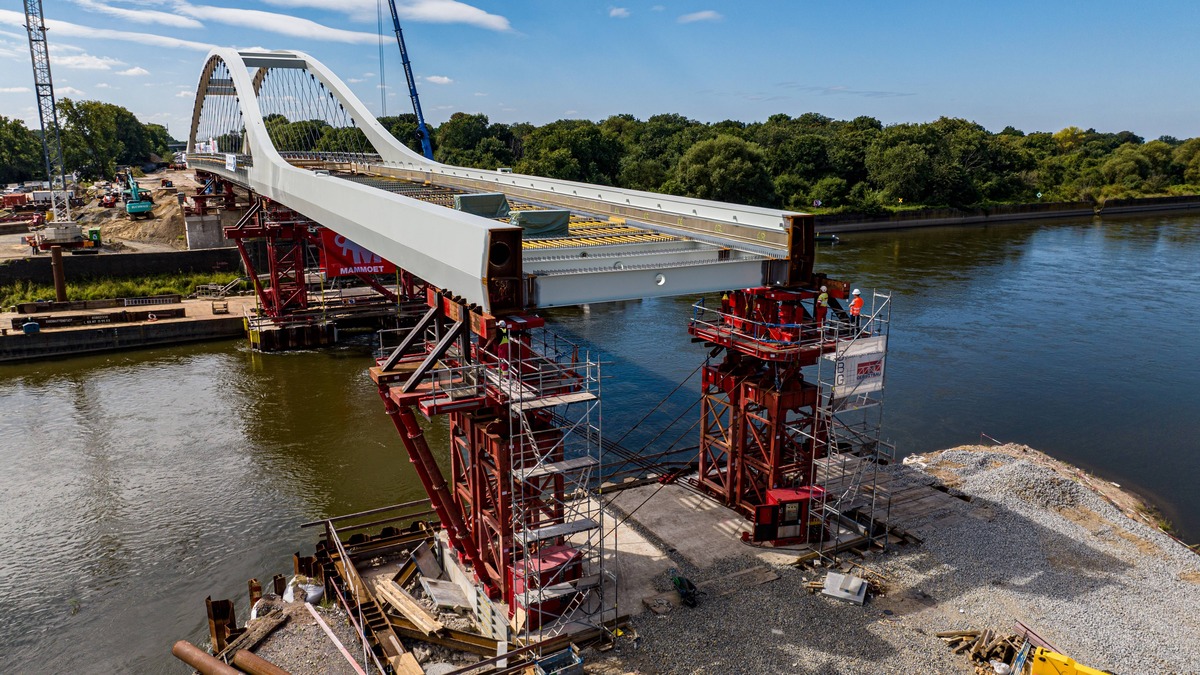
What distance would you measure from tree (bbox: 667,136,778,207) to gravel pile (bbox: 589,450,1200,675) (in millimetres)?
66430

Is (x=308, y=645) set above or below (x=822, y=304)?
below

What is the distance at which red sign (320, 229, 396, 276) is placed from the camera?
41.5 meters

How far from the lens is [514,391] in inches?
583

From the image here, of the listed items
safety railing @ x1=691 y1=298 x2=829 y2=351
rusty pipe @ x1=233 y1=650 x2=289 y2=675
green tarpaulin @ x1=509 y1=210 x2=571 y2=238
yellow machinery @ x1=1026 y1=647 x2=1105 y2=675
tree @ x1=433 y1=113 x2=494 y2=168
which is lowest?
rusty pipe @ x1=233 y1=650 x2=289 y2=675

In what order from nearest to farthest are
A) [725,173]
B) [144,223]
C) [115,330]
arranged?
1. [115,330]
2. [144,223]
3. [725,173]

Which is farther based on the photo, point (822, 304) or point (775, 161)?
point (775, 161)

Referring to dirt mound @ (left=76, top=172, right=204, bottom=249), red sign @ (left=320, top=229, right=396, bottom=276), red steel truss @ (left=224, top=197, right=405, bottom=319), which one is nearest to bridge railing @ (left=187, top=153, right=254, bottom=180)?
red steel truss @ (left=224, top=197, right=405, bottom=319)

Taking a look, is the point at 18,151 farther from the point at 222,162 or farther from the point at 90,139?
the point at 222,162

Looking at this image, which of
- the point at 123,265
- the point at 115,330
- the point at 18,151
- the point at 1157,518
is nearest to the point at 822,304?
the point at 1157,518

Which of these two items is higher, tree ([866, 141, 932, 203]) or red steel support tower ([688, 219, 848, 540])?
tree ([866, 141, 932, 203])

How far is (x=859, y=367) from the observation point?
18109 mm

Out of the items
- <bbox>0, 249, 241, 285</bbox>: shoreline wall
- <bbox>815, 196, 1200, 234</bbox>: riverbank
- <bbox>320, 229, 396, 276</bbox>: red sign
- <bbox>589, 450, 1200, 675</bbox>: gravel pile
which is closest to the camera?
<bbox>589, 450, 1200, 675</bbox>: gravel pile

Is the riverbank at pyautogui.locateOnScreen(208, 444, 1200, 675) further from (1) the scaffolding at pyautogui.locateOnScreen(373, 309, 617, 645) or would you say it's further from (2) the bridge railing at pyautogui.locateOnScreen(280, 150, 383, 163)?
(2) the bridge railing at pyautogui.locateOnScreen(280, 150, 383, 163)

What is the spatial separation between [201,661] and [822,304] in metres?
15.7
